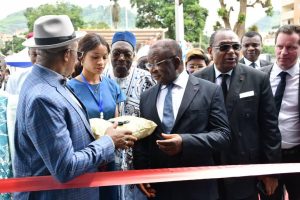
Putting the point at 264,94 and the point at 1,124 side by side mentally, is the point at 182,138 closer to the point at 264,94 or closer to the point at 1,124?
the point at 264,94

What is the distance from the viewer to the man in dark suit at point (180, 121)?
2.60 metres

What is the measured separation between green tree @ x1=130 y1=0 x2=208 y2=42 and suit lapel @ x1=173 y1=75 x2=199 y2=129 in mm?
35401

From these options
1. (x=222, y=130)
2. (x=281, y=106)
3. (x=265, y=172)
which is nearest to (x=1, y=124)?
(x=222, y=130)

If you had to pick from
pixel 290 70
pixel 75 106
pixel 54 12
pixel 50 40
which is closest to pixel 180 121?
pixel 75 106

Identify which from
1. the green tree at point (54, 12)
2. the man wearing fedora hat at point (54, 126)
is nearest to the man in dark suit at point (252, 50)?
the man wearing fedora hat at point (54, 126)

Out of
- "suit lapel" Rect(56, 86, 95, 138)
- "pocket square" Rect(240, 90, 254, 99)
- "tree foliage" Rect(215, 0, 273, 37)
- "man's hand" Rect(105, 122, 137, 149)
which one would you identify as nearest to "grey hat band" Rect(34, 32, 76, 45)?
"suit lapel" Rect(56, 86, 95, 138)

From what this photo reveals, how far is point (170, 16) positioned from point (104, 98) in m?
37.6

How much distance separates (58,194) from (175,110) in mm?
991

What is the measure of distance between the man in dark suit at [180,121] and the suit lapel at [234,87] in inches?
11.7

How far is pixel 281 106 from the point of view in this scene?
10.8 feet

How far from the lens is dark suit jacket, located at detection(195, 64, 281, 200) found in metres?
2.96

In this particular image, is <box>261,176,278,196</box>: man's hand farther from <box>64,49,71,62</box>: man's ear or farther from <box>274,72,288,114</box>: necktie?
<box>64,49,71,62</box>: man's ear

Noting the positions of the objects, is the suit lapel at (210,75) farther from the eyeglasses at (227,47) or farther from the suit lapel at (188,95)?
the suit lapel at (188,95)

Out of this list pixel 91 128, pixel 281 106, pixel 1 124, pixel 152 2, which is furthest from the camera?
pixel 152 2
